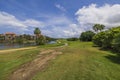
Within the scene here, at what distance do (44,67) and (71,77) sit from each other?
16.4 feet

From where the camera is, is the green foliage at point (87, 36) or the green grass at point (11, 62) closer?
the green grass at point (11, 62)

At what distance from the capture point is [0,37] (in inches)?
7534

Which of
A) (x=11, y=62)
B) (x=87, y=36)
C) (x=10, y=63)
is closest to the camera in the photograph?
(x=10, y=63)

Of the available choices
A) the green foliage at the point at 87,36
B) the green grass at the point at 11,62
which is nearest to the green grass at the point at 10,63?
the green grass at the point at 11,62

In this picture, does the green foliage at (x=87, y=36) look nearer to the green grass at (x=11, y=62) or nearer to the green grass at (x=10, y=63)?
the green grass at (x=11, y=62)

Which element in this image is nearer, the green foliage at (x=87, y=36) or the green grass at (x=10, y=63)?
the green grass at (x=10, y=63)

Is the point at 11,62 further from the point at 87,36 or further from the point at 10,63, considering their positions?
the point at 87,36

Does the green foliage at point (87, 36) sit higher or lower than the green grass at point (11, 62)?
higher

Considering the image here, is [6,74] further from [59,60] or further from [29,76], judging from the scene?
[59,60]

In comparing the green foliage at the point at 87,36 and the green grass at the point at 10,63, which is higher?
the green foliage at the point at 87,36

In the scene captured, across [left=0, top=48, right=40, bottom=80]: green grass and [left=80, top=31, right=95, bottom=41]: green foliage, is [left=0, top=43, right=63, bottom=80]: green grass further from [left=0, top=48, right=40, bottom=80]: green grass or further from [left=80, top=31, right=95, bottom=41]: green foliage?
[left=80, top=31, right=95, bottom=41]: green foliage

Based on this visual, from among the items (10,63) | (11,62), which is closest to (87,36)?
(11,62)

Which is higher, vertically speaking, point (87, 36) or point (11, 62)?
point (87, 36)

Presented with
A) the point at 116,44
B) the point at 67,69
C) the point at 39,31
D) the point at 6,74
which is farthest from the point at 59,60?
the point at 39,31
